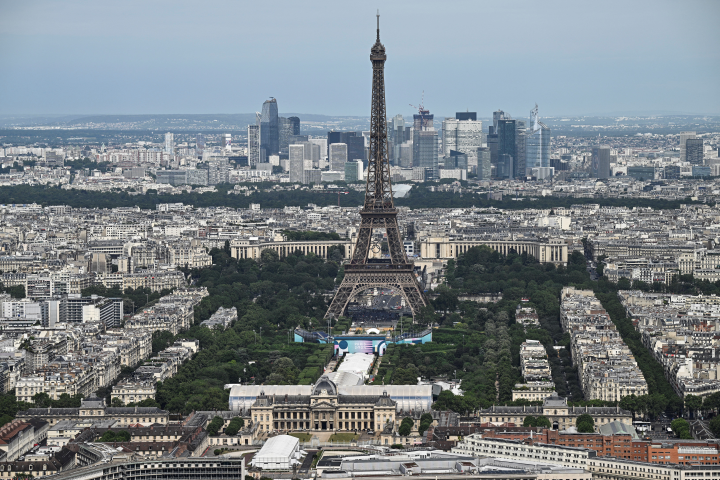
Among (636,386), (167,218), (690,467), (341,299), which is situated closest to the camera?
(690,467)

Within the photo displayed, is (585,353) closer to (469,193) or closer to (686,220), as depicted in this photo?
(686,220)

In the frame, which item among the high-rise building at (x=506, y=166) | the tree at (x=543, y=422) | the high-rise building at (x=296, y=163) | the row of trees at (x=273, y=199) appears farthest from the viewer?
the high-rise building at (x=506, y=166)

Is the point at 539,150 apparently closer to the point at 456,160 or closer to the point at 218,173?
the point at 456,160

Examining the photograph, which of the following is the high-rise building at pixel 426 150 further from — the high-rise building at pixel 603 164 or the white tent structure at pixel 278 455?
the white tent structure at pixel 278 455

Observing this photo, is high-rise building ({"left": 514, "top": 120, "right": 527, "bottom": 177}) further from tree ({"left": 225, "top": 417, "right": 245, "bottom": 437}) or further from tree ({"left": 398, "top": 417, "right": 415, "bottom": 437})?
tree ({"left": 225, "top": 417, "right": 245, "bottom": 437})

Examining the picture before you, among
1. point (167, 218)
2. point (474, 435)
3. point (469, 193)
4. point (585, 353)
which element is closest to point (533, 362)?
point (585, 353)

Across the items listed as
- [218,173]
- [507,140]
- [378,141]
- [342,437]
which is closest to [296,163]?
[218,173]

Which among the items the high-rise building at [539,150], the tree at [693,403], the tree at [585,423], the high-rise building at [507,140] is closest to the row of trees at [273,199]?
the high-rise building at [507,140]
